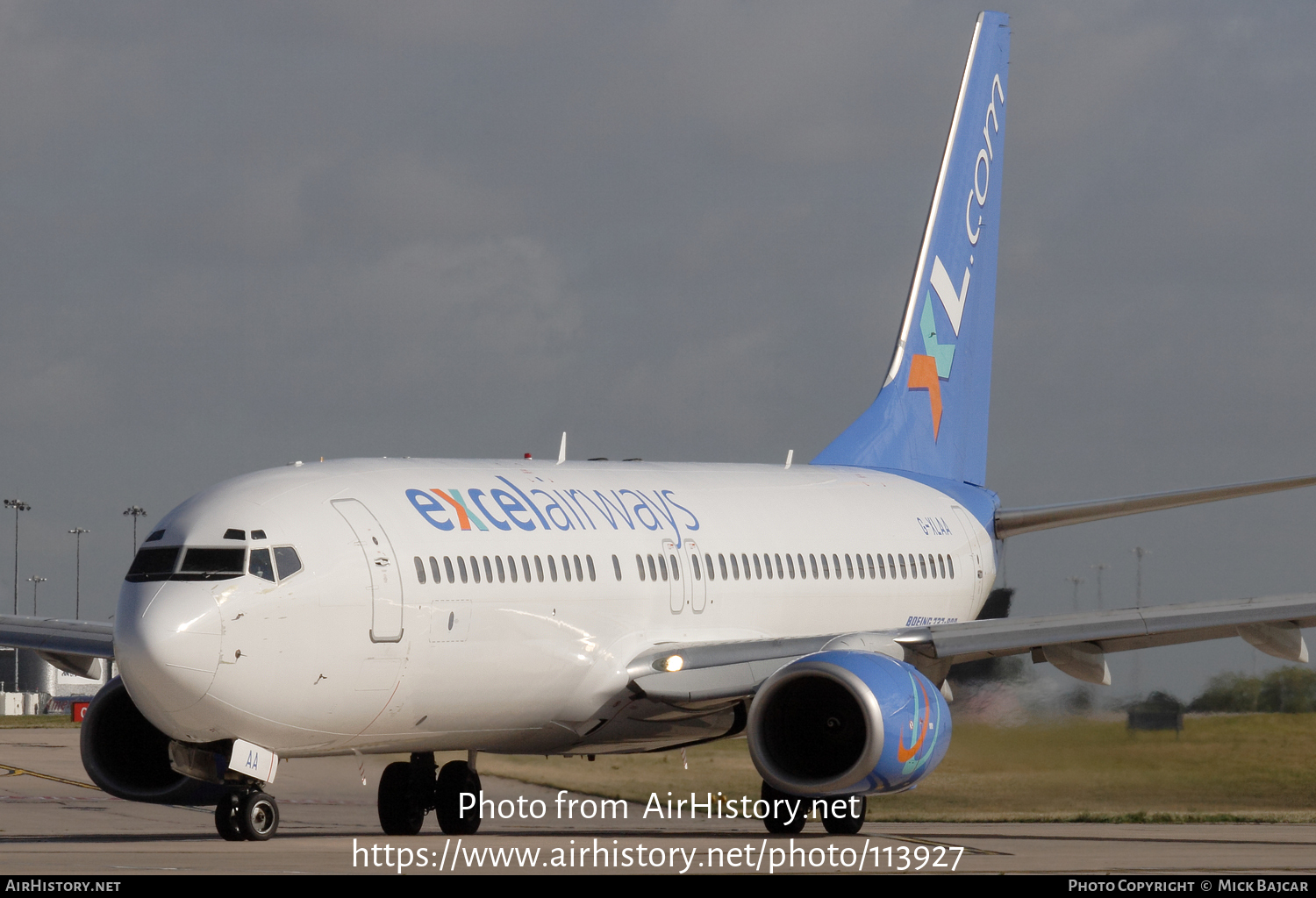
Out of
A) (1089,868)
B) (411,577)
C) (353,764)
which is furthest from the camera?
(353,764)

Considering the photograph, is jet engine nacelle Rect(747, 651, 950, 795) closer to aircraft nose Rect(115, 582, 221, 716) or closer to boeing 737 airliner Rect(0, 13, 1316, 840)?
boeing 737 airliner Rect(0, 13, 1316, 840)

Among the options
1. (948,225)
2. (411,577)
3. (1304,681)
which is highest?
(948,225)

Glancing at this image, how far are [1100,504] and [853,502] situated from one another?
126 inches

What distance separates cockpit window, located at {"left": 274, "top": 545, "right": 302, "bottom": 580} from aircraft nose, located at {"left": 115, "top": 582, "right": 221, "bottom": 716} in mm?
713

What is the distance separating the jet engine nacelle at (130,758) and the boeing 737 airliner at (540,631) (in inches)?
1.1

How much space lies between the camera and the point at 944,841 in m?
20.6

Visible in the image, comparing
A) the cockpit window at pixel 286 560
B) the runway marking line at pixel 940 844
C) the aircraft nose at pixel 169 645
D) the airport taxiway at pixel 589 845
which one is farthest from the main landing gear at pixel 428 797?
the aircraft nose at pixel 169 645

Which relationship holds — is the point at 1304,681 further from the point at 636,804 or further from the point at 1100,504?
the point at 636,804

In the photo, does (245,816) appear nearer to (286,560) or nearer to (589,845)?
(286,560)

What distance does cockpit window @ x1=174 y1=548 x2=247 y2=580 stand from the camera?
16938 mm

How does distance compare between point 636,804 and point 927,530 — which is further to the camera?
point 636,804

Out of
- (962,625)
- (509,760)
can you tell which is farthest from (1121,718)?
(509,760)

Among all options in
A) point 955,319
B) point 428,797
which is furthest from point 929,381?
point 428,797

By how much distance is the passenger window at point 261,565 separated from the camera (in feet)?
56.2
